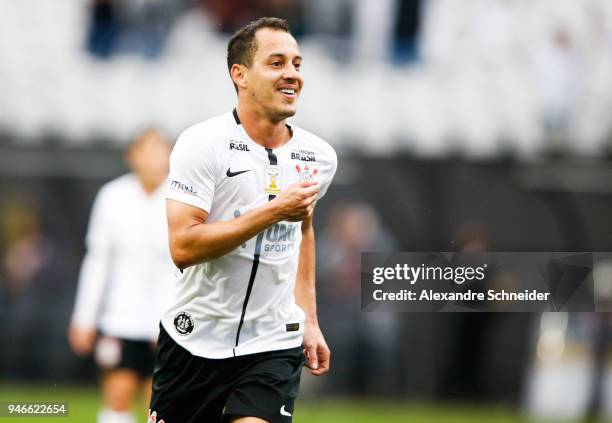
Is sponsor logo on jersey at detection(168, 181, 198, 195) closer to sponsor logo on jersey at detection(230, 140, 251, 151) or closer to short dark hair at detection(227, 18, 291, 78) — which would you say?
sponsor logo on jersey at detection(230, 140, 251, 151)

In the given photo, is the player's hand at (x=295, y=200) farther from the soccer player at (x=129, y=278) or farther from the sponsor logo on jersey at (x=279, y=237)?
the soccer player at (x=129, y=278)

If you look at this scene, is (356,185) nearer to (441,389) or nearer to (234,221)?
(441,389)

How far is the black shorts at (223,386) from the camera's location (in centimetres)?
491

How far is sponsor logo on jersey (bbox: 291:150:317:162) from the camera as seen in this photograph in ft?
16.8

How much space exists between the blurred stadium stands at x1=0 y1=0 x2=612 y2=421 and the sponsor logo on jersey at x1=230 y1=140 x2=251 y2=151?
6729 mm

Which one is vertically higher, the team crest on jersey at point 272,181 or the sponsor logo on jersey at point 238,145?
the sponsor logo on jersey at point 238,145

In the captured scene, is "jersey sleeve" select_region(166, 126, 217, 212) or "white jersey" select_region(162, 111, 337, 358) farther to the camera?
"white jersey" select_region(162, 111, 337, 358)

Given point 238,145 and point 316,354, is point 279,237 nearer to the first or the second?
point 238,145

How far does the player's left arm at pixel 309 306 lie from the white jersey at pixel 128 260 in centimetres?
280

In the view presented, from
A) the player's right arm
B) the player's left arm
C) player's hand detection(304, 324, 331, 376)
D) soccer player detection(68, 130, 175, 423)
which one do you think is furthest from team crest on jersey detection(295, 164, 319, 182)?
soccer player detection(68, 130, 175, 423)

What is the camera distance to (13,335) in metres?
12.9

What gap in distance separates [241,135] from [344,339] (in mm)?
7808

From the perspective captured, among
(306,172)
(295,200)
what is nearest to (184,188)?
(295,200)

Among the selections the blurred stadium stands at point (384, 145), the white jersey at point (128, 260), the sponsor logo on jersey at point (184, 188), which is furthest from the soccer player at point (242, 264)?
the blurred stadium stands at point (384, 145)
